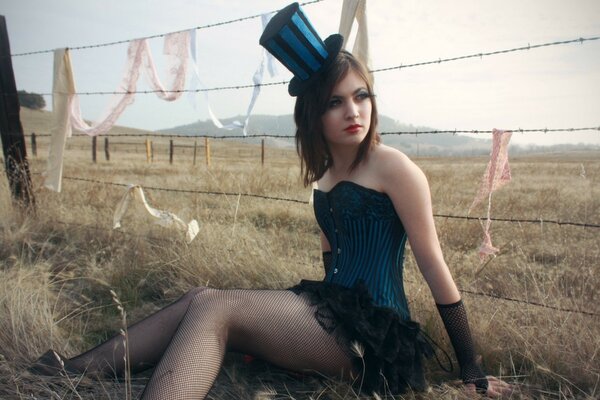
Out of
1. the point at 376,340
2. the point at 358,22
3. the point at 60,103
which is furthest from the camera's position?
the point at 60,103

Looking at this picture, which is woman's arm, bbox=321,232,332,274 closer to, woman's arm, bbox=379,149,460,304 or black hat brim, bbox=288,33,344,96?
woman's arm, bbox=379,149,460,304

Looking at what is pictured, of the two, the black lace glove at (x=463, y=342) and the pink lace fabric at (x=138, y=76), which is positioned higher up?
the pink lace fabric at (x=138, y=76)

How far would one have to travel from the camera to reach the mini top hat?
1.62 meters

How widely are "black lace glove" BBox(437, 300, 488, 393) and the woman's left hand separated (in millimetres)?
18

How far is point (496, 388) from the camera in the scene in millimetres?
1589

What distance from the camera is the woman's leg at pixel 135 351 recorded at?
1.76m

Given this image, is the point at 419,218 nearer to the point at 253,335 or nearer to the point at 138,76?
the point at 253,335

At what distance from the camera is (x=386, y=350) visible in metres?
1.51

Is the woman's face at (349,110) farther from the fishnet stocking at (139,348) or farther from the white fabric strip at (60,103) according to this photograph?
the white fabric strip at (60,103)

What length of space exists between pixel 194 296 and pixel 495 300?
153 cm

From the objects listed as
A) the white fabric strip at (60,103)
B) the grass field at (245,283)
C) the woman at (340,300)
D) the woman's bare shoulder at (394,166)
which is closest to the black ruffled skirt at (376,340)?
the woman at (340,300)

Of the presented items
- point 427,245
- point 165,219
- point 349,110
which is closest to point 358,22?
point 349,110

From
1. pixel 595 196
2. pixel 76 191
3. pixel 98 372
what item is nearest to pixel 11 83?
pixel 76 191

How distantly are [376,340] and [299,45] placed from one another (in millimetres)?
1088
